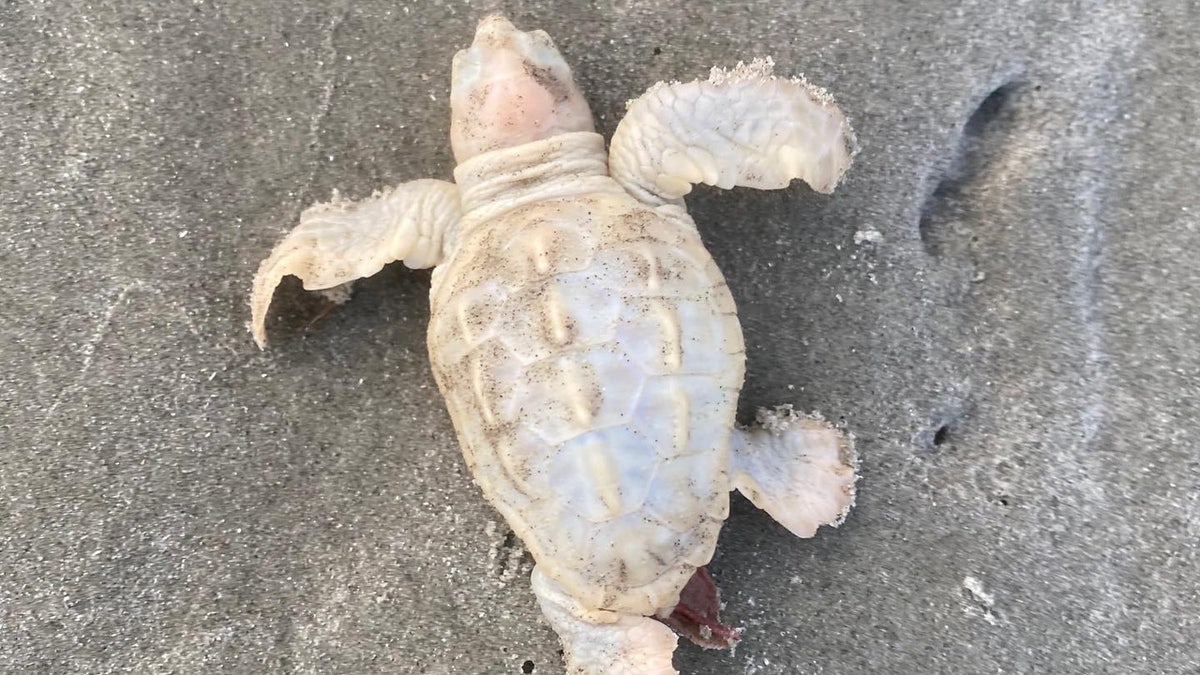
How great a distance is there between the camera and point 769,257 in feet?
5.11

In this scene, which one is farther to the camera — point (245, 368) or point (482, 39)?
point (245, 368)

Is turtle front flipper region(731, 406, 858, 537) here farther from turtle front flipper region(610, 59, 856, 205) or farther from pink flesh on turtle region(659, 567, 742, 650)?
turtle front flipper region(610, 59, 856, 205)

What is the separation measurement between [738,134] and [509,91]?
387mm

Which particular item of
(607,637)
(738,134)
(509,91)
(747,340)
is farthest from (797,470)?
(509,91)

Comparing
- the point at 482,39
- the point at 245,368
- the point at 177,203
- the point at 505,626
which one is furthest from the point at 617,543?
the point at 177,203

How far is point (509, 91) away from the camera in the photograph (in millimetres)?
1446

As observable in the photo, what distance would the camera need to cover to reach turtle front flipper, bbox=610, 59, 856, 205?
1.40 m

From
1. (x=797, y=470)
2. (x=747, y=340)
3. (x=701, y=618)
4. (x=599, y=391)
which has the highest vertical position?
(x=599, y=391)

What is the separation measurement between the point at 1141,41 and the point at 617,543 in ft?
4.14

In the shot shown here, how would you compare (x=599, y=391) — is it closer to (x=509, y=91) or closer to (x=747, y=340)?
(x=747, y=340)

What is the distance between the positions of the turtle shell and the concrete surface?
22 centimetres

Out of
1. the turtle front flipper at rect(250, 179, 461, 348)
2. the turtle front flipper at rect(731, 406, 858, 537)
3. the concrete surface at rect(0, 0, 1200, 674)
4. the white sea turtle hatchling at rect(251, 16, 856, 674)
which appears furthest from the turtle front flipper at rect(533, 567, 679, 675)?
the turtle front flipper at rect(250, 179, 461, 348)

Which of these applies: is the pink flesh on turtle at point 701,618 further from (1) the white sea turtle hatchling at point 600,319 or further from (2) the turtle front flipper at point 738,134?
(2) the turtle front flipper at point 738,134

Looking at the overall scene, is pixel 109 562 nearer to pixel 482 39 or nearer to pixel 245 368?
pixel 245 368
